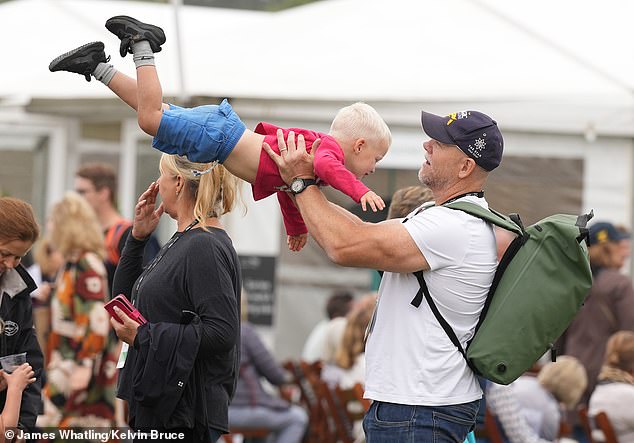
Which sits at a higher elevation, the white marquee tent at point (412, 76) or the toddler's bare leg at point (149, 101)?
the white marquee tent at point (412, 76)

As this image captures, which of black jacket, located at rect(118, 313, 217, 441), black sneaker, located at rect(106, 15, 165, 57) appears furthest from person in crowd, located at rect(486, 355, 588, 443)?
black sneaker, located at rect(106, 15, 165, 57)

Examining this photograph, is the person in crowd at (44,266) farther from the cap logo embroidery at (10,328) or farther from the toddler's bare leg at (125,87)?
the toddler's bare leg at (125,87)

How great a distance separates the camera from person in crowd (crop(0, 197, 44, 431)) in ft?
12.9

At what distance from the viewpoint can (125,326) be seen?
3.79 m

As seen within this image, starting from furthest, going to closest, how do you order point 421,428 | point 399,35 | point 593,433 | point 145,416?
point 399,35 < point 593,433 < point 145,416 < point 421,428

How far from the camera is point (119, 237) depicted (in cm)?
642

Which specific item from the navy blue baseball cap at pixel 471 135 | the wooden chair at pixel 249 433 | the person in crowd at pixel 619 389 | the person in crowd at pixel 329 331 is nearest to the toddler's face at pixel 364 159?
the navy blue baseball cap at pixel 471 135

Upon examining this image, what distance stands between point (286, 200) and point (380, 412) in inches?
28.8

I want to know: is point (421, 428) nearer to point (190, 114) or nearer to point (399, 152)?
point (190, 114)

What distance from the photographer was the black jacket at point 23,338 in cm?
394

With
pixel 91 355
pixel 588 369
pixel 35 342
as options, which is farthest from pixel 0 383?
pixel 588 369

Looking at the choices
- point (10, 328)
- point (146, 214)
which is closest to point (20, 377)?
point (10, 328)

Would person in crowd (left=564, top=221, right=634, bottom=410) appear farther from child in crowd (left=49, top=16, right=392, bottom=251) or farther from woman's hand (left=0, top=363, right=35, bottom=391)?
woman's hand (left=0, top=363, right=35, bottom=391)

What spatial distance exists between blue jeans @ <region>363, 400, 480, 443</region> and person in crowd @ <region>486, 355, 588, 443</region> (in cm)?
227
